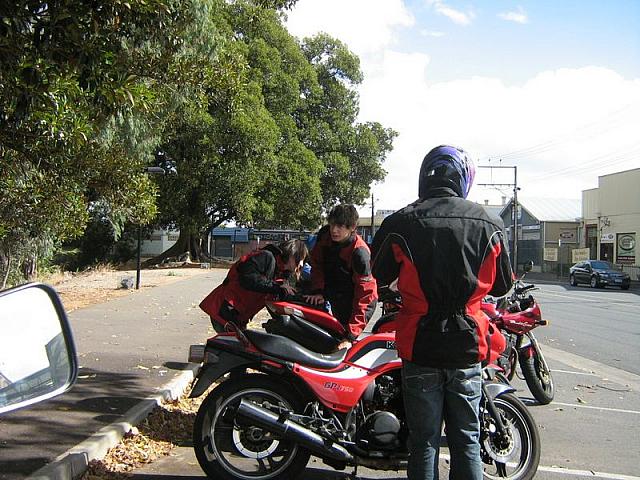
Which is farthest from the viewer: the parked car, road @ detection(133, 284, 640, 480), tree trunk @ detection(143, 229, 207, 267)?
tree trunk @ detection(143, 229, 207, 267)

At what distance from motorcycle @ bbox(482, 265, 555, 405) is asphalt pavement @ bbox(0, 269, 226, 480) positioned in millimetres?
3476

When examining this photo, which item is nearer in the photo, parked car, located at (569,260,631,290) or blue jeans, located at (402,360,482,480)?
blue jeans, located at (402,360,482,480)

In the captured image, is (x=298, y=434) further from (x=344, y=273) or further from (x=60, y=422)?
(x=60, y=422)

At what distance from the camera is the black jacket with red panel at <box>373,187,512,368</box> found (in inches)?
116

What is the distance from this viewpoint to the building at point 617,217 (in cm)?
4225

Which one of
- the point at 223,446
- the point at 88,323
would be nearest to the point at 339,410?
the point at 223,446

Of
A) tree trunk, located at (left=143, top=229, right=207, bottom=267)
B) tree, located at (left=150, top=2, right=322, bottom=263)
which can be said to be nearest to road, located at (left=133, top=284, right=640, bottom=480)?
tree, located at (left=150, top=2, right=322, bottom=263)

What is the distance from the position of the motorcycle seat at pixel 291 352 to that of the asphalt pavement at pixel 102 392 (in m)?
1.43

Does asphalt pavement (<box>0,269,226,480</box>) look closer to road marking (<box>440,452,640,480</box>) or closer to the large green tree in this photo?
road marking (<box>440,452,640,480</box>)

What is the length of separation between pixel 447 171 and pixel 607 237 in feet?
153

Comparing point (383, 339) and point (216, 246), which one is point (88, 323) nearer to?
point (383, 339)

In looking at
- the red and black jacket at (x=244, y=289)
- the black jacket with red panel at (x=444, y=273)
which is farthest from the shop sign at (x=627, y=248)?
the black jacket with red panel at (x=444, y=273)

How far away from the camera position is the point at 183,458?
4.76 metres

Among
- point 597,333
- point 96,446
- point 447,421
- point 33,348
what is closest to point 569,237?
point 597,333
